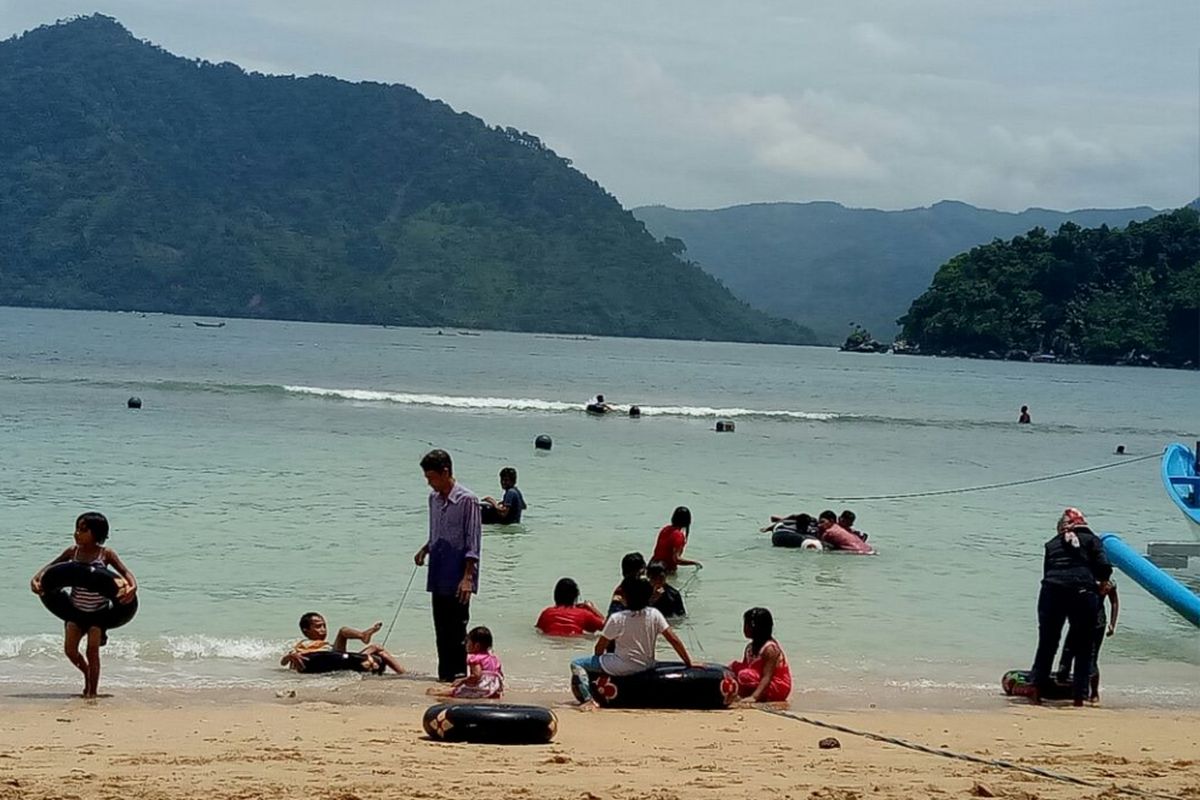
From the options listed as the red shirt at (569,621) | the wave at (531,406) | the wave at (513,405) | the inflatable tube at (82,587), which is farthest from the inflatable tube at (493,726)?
the wave at (513,405)

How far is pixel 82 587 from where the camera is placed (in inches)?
385

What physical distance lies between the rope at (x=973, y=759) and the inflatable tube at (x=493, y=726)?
208 centimetres

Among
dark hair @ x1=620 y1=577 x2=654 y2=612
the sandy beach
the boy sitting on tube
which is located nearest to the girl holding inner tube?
the sandy beach

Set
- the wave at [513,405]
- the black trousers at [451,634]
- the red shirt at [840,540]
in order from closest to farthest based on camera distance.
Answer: the black trousers at [451,634], the red shirt at [840,540], the wave at [513,405]

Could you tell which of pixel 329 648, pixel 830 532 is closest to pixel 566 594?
pixel 329 648

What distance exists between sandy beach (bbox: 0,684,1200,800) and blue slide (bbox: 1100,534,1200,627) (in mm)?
3870

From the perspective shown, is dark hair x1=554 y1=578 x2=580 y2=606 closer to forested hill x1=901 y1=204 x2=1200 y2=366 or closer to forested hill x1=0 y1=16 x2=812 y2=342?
forested hill x1=901 y1=204 x2=1200 y2=366

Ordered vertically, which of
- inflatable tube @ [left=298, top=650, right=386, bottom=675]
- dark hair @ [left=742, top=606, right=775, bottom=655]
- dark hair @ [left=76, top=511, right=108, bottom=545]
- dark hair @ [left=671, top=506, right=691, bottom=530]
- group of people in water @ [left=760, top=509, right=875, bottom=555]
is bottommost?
inflatable tube @ [left=298, top=650, right=386, bottom=675]

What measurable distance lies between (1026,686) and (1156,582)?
3.78 metres

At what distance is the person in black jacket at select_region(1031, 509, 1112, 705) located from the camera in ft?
36.0

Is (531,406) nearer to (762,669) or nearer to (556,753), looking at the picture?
(762,669)

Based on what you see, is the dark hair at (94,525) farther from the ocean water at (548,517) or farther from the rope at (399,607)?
the rope at (399,607)

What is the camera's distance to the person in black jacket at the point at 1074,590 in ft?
36.0

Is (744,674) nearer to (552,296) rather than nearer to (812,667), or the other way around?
(812,667)
